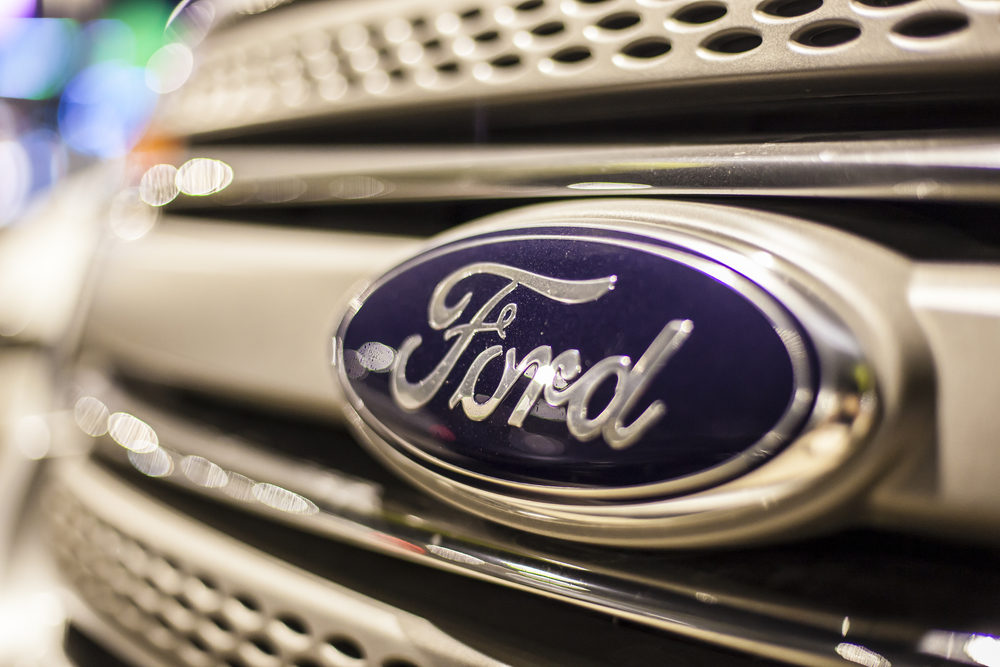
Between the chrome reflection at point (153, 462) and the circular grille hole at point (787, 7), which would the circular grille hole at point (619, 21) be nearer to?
the circular grille hole at point (787, 7)

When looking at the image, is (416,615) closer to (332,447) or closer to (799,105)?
(332,447)

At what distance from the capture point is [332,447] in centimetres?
72

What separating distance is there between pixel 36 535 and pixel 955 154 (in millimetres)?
1063

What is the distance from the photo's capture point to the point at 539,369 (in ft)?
1.54

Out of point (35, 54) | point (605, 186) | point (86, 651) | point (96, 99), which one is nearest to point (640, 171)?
point (605, 186)

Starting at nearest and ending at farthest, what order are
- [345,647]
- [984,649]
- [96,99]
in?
[984,649] → [345,647] → [96,99]

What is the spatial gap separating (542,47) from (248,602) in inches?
20.8

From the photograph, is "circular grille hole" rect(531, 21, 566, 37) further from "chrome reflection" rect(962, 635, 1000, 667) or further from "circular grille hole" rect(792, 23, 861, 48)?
"chrome reflection" rect(962, 635, 1000, 667)

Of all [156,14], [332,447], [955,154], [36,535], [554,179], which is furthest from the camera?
[156,14]

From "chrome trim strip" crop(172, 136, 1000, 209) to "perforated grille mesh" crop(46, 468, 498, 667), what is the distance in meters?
0.34

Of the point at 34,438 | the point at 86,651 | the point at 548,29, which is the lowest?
the point at 86,651

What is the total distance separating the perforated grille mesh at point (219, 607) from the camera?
56 centimetres

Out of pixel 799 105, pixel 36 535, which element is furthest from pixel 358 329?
pixel 36 535

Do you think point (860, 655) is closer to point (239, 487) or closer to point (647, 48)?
point (647, 48)
